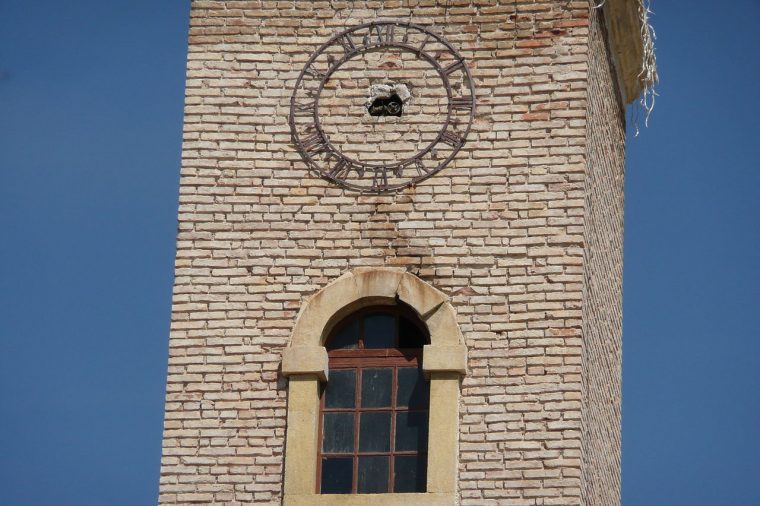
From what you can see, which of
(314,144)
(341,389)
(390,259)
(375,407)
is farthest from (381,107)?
(375,407)

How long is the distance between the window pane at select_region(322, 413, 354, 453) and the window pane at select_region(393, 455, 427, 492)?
440 millimetres

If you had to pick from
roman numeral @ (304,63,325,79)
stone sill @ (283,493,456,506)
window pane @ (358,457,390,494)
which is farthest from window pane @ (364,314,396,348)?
roman numeral @ (304,63,325,79)

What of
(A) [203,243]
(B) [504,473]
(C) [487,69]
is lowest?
(B) [504,473]

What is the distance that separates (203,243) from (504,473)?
3.46 meters

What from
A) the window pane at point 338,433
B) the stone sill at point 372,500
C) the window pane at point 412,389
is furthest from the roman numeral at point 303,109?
the stone sill at point 372,500

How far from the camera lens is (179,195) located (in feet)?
79.6

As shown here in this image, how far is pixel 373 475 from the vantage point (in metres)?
23.1

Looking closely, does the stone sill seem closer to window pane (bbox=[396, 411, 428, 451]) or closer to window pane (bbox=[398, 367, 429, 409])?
window pane (bbox=[396, 411, 428, 451])

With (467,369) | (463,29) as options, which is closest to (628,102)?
(463,29)

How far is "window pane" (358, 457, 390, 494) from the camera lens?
23.0 m

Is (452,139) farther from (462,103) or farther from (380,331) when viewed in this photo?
(380,331)

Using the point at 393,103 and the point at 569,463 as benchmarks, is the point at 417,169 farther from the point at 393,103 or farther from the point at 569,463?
the point at 569,463

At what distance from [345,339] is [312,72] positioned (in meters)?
2.51

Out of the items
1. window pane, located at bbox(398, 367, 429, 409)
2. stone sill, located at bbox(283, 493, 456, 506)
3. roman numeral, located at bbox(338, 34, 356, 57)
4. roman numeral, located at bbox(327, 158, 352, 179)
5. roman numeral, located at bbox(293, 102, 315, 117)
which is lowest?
stone sill, located at bbox(283, 493, 456, 506)
